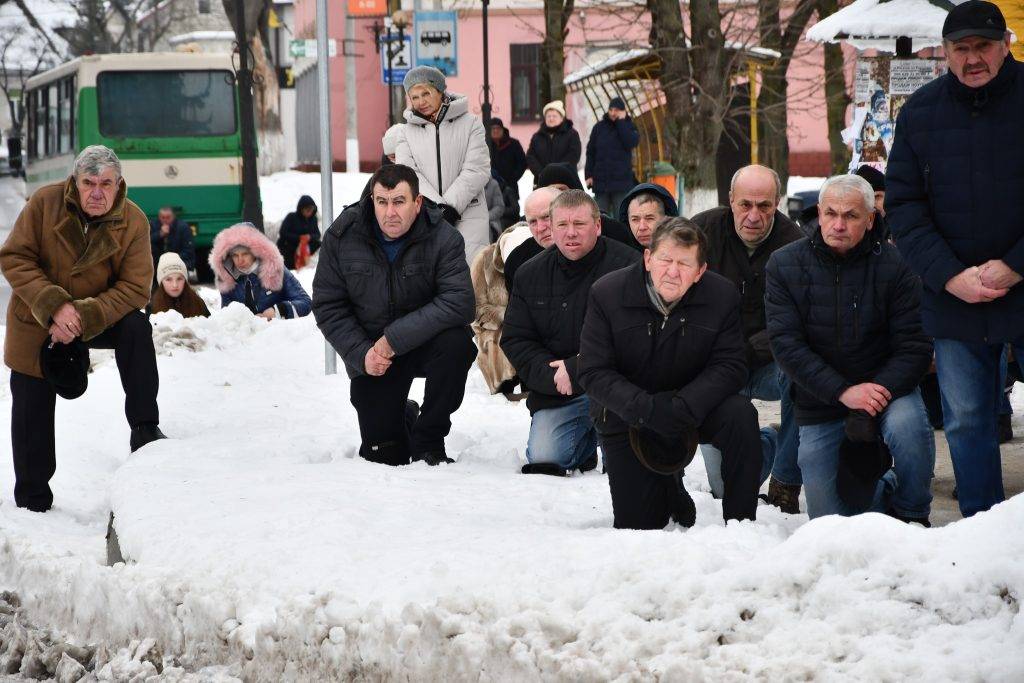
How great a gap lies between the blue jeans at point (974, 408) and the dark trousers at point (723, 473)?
2.36 feet

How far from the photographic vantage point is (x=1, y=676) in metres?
4.87

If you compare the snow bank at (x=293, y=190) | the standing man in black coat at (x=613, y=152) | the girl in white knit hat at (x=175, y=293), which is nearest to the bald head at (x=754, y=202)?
the girl in white knit hat at (x=175, y=293)

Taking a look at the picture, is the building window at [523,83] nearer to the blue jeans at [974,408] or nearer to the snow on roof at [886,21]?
the snow on roof at [886,21]

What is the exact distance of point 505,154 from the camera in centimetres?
1819

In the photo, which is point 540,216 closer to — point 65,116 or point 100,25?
point 65,116

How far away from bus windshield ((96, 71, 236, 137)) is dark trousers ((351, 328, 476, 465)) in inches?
572

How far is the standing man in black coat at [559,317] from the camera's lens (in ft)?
22.1

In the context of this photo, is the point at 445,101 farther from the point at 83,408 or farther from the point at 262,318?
the point at 262,318

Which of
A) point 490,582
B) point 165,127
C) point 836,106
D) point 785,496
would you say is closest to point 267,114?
point 165,127

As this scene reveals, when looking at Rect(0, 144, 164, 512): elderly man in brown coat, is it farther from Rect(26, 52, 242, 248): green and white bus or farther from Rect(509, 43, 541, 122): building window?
Rect(509, 43, 541, 122): building window

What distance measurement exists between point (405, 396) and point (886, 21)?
483 cm

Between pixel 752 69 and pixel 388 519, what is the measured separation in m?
15.1

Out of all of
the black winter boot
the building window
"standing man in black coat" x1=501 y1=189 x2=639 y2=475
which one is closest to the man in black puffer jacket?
"standing man in black coat" x1=501 y1=189 x2=639 y2=475

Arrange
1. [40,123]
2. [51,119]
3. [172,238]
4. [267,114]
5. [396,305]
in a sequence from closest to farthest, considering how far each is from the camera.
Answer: [396,305] < [172,238] < [51,119] < [40,123] < [267,114]
